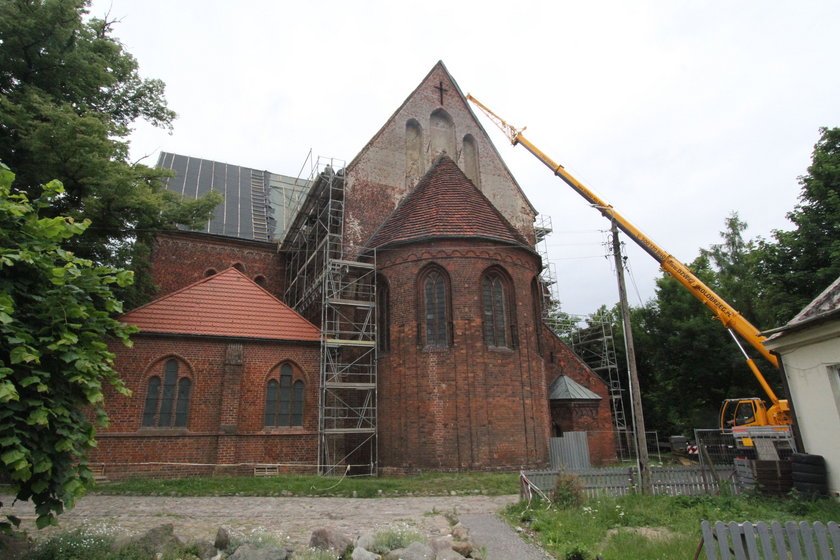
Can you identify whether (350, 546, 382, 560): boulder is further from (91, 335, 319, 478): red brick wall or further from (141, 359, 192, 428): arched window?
(141, 359, 192, 428): arched window

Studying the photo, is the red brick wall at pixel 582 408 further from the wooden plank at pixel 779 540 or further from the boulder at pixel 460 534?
the wooden plank at pixel 779 540

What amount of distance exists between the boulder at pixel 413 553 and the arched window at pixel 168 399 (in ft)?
37.7

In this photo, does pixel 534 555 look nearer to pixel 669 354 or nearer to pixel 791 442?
pixel 791 442

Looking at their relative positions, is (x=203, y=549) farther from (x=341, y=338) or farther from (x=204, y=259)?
(x=204, y=259)

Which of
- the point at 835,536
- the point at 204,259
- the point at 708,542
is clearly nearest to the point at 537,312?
the point at 835,536

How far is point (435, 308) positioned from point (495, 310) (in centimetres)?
212

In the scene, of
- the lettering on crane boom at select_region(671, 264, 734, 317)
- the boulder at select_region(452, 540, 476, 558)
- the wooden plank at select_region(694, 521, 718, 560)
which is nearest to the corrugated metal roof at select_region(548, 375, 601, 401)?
the lettering on crane boom at select_region(671, 264, 734, 317)

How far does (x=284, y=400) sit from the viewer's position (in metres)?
17.6

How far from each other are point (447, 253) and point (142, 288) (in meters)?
11.5

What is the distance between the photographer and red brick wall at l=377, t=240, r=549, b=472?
54.7 feet

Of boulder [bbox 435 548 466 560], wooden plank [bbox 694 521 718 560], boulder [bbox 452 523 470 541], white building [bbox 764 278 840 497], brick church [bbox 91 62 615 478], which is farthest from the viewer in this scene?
brick church [bbox 91 62 615 478]

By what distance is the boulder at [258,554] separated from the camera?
6.76 metres

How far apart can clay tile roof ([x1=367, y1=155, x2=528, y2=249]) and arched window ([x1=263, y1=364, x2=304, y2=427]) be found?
18.8 feet

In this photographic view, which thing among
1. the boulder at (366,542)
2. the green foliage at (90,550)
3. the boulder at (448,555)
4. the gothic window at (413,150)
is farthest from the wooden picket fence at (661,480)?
the gothic window at (413,150)
